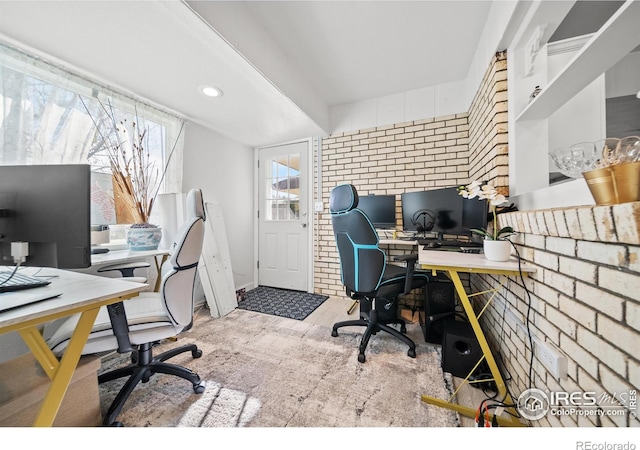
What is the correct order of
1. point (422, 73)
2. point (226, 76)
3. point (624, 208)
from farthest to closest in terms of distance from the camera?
point (422, 73)
point (226, 76)
point (624, 208)

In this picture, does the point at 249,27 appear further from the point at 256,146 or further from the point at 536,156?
the point at 536,156

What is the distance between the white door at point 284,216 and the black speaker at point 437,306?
5.84 feet

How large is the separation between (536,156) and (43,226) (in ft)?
8.38

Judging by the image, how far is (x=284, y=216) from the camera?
3533 mm

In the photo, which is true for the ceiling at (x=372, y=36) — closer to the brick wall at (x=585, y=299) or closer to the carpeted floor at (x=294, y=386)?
the brick wall at (x=585, y=299)

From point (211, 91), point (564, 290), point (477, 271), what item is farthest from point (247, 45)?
point (564, 290)

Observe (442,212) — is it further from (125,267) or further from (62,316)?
(125,267)

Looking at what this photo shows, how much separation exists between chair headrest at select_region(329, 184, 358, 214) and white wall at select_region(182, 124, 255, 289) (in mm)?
1884

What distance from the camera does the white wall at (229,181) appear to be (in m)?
2.74

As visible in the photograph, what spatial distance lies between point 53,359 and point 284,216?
279cm

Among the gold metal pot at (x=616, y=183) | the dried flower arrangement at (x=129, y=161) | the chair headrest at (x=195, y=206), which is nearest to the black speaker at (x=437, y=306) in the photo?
the gold metal pot at (x=616, y=183)

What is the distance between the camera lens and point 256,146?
3.63 m
